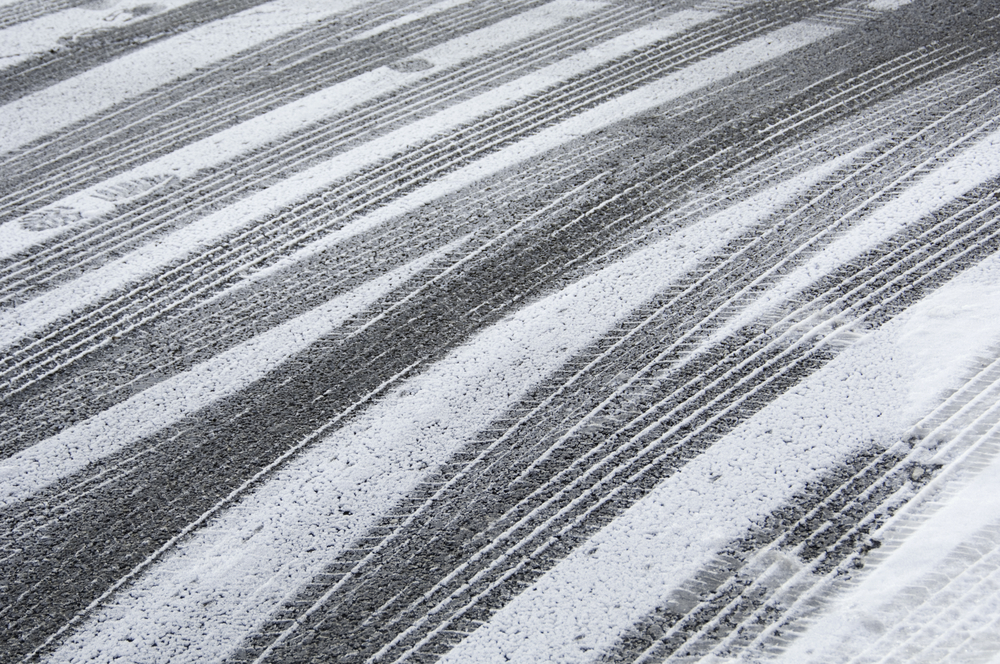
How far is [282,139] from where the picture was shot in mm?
4508

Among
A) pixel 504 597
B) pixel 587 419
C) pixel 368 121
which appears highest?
pixel 368 121

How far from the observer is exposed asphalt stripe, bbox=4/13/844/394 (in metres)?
3.52

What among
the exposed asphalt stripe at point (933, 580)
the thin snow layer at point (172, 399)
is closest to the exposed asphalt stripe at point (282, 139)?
the thin snow layer at point (172, 399)

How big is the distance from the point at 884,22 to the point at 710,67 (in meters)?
1.03

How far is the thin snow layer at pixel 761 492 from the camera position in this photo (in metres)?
2.35

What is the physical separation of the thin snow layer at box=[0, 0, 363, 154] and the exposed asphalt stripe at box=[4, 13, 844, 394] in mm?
1355

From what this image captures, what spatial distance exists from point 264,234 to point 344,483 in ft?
4.69

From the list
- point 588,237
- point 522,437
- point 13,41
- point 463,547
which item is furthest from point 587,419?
point 13,41

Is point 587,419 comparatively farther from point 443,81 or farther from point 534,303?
point 443,81

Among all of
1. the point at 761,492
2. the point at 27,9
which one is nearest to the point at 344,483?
the point at 761,492

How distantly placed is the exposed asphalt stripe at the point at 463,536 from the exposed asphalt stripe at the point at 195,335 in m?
0.97

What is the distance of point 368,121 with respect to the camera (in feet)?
15.1

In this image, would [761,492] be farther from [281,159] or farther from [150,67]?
[150,67]

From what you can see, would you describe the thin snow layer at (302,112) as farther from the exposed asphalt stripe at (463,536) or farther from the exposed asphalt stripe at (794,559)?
the exposed asphalt stripe at (794,559)
